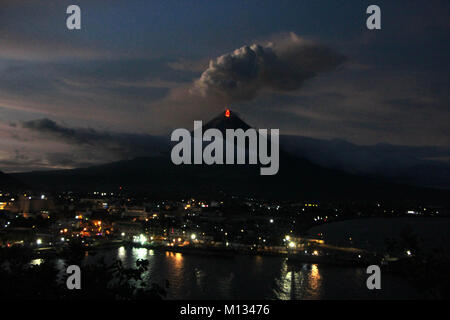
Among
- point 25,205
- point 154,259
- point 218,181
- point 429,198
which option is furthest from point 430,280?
point 429,198

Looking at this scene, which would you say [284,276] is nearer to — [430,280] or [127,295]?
[430,280]

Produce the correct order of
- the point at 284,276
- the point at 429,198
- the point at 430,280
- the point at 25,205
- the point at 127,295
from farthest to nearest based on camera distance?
the point at 429,198 → the point at 25,205 → the point at 284,276 → the point at 430,280 → the point at 127,295

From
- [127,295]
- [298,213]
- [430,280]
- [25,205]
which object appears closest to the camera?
[127,295]

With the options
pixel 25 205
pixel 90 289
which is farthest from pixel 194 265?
pixel 25 205

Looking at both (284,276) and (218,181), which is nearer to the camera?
(284,276)
